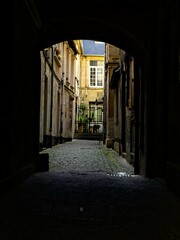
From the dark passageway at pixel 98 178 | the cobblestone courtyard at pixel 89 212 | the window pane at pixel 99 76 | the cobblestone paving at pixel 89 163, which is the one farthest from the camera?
the window pane at pixel 99 76

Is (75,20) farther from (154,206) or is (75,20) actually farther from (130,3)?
(154,206)

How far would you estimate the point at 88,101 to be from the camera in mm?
41219

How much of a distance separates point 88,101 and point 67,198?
3634 cm

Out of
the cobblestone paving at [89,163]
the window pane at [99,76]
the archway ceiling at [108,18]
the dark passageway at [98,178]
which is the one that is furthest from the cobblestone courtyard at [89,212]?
the window pane at [99,76]

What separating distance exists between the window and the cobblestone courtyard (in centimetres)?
3596

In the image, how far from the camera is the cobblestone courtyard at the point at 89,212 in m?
3.36

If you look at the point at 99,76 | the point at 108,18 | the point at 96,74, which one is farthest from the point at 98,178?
the point at 96,74

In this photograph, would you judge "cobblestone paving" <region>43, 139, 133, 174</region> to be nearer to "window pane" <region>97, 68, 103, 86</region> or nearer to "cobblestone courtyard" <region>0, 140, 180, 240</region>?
"cobblestone courtyard" <region>0, 140, 180, 240</region>

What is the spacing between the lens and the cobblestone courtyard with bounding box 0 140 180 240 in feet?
11.0

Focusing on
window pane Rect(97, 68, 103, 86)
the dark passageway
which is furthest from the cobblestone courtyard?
window pane Rect(97, 68, 103, 86)

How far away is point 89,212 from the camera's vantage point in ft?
13.8

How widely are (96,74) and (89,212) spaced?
3862cm

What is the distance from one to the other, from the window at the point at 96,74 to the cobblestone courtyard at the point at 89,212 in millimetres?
35963

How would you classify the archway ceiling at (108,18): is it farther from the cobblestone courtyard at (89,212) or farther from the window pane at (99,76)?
the window pane at (99,76)
